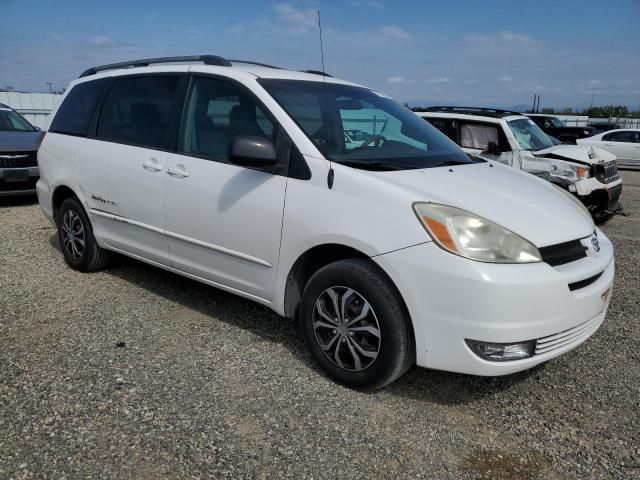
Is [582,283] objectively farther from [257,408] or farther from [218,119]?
[218,119]

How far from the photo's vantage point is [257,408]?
9.21 ft

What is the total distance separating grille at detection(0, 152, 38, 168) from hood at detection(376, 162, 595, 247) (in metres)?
6.95

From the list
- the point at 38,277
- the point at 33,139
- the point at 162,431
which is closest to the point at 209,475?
the point at 162,431

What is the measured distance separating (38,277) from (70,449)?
9.25 feet

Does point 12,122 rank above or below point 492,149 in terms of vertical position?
below

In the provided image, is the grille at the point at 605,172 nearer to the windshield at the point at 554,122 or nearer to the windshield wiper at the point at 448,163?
the windshield wiper at the point at 448,163

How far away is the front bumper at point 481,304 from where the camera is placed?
248cm

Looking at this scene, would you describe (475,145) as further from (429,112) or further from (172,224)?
(172,224)

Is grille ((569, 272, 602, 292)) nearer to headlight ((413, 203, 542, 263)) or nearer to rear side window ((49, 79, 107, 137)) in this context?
headlight ((413, 203, 542, 263))

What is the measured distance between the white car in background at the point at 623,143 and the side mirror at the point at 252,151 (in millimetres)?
16110

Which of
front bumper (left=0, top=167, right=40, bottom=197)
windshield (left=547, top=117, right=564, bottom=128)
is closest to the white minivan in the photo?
front bumper (left=0, top=167, right=40, bottom=197)

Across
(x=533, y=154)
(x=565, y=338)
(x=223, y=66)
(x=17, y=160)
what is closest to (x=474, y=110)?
(x=533, y=154)

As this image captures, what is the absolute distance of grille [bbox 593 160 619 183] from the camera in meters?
7.60

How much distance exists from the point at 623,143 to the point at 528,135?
10.8m
